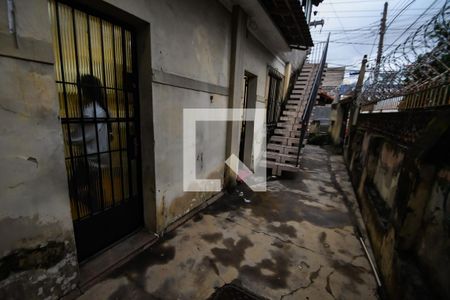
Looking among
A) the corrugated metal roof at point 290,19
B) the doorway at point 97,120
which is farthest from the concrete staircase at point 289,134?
the doorway at point 97,120

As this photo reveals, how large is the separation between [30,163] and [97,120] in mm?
685

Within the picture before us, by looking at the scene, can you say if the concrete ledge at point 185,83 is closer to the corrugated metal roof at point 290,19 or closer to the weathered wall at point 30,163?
the weathered wall at point 30,163

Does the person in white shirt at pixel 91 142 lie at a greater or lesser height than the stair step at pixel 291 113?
lesser

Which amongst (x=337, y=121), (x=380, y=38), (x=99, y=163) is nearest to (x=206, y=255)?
(x=99, y=163)

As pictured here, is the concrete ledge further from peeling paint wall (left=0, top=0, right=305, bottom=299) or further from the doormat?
the doormat

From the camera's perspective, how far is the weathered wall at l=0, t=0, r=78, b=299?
127 centimetres

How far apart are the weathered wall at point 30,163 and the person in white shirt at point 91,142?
303 millimetres

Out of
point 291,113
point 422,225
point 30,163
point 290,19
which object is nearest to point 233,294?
point 422,225

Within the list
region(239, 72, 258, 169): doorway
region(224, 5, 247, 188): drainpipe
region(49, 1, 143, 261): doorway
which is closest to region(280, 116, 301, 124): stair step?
region(239, 72, 258, 169): doorway

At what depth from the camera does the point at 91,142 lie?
194 cm

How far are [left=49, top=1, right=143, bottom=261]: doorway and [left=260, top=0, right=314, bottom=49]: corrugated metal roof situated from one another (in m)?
2.65

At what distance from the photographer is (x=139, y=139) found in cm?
242

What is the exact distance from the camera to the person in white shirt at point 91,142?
6.05 ft

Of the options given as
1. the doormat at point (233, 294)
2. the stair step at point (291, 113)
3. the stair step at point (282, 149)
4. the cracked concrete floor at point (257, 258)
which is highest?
the stair step at point (291, 113)
